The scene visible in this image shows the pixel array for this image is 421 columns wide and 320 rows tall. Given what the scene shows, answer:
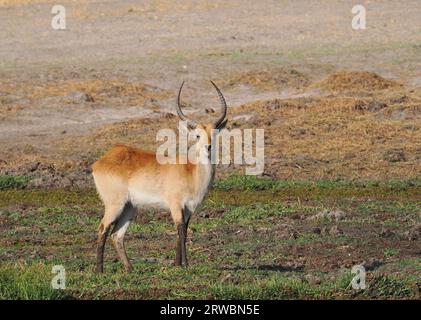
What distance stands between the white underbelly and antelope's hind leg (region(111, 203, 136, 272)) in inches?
4.2

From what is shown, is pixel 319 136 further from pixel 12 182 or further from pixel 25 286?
pixel 25 286

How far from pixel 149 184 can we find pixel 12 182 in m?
4.39

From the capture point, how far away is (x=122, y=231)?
33.2 ft

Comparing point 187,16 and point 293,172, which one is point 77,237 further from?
point 187,16

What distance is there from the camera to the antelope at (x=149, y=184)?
32.9 feet

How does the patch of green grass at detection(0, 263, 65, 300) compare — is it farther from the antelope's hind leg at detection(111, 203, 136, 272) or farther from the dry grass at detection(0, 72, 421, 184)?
the dry grass at detection(0, 72, 421, 184)

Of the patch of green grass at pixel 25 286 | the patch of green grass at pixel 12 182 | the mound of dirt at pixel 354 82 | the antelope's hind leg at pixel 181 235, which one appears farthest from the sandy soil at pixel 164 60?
the patch of green grass at pixel 25 286

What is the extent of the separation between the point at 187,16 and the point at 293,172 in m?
11.0

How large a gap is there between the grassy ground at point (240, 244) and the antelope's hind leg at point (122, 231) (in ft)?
0.41

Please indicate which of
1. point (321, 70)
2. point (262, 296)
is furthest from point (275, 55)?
point (262, 296)

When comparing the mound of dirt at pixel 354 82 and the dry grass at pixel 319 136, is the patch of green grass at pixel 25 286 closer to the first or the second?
the dry grass at pixel 319 136

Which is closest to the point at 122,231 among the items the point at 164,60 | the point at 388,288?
the point at 388,288

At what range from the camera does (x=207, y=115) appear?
57.9 ft

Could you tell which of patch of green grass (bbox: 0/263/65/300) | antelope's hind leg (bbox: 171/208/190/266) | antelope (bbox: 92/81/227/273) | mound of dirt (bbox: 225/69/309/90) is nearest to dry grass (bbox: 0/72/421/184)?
mound of dirt (bbox: 225/69/309/90)
